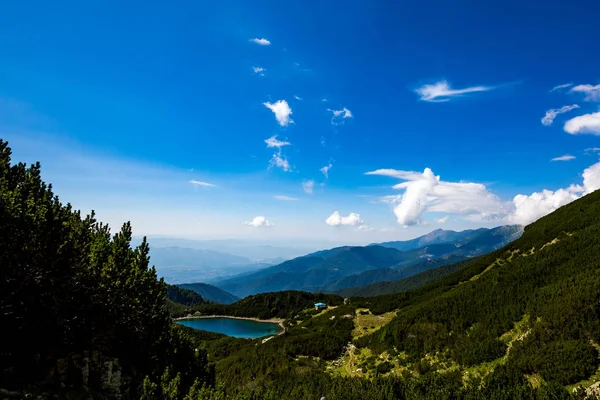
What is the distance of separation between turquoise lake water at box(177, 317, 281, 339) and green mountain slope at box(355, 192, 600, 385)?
254 ft

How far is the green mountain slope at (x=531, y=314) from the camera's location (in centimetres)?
2977

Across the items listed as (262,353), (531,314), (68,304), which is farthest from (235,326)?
(68,304)

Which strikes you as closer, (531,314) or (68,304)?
(68,304)

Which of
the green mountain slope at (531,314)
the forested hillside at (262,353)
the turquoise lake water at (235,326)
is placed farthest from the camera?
the turquoise lake water at (235,326)

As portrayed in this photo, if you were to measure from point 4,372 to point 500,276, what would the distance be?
2535 inches

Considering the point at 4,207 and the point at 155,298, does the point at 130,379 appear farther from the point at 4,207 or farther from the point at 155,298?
the point at 4,207

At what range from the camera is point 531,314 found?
125ft

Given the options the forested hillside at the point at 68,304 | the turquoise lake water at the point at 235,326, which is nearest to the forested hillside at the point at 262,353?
the forested hillside at the point at 68,304

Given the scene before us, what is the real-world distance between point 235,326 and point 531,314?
128851mm

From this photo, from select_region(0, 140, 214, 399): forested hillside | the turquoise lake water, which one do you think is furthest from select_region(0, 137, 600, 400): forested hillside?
the turquoise lake water

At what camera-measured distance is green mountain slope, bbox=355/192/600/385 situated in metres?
29.8

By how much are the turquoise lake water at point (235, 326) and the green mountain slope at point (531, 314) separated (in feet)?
254

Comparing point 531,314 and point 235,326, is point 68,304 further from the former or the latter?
point 235,326

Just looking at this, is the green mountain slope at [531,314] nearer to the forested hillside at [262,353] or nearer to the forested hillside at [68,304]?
the forested hillside at [262,353]
